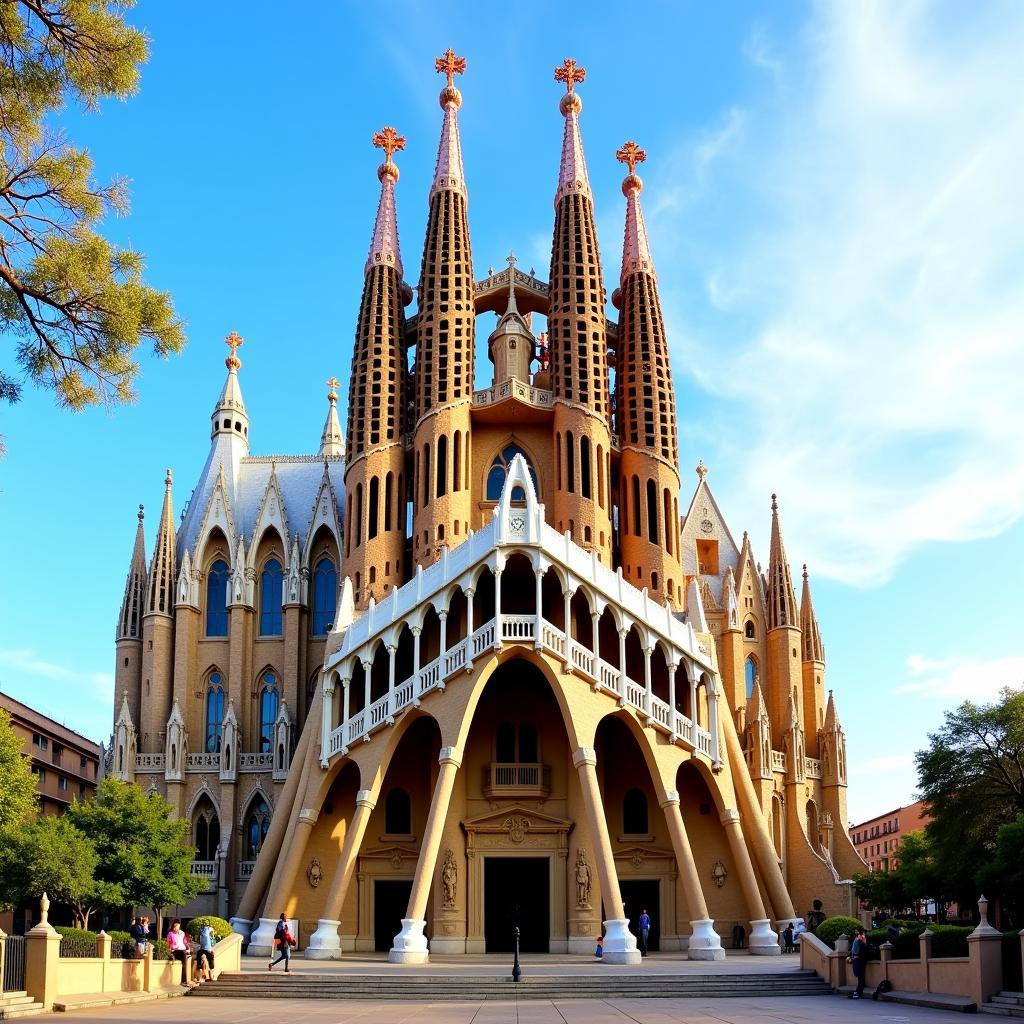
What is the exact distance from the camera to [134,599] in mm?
53875

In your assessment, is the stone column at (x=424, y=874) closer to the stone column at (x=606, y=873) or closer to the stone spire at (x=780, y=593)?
the stone column at (x=606, y=873)

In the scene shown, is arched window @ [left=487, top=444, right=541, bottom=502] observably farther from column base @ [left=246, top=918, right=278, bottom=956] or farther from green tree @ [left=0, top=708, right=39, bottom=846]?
green tree @ [left=0, top=708, right=39, bottom=846]

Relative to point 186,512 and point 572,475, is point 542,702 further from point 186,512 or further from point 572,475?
point 186,512

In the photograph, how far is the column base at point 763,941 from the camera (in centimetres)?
3953

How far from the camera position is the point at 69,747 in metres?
73.2

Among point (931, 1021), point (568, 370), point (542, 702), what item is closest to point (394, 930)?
point (542, 702)

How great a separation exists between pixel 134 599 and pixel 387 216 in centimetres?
1890

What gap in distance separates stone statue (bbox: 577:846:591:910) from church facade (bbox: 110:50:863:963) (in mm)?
70

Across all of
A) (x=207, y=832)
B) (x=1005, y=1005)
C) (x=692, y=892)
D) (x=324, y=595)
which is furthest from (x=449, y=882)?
(x=1005, y=1005)

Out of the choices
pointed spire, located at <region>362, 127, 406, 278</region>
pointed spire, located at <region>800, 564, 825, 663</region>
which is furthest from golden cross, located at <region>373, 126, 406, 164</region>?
pointed spire, located at <region>800, 564, 825, 663</region>

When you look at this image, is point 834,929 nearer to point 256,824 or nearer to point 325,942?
point 325,942

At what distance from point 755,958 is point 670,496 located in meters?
16.9

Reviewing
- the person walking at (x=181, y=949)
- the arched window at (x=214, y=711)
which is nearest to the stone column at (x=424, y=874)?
the person walking at (x=181, y=949)

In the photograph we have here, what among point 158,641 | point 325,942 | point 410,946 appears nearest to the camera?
point 410,946
